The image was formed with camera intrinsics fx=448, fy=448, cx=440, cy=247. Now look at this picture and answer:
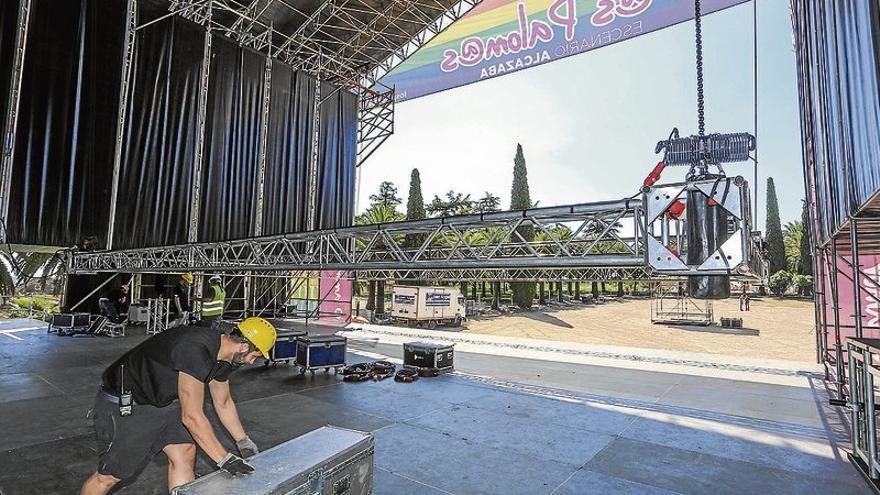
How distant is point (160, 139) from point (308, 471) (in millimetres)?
15336

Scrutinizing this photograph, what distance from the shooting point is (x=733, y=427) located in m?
6.34

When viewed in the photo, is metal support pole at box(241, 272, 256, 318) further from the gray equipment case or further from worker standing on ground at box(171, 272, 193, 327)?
the gray equipment case

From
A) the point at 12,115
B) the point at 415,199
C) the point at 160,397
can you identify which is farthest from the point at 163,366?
the point at 415,199

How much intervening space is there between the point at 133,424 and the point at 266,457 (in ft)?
3.25

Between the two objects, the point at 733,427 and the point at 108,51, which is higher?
the point at 108,51

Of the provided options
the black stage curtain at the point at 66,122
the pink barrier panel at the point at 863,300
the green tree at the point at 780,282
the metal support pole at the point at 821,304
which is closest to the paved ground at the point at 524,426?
the metal support pole at the point at 821,304

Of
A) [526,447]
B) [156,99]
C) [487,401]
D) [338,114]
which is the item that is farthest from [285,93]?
[526,447]

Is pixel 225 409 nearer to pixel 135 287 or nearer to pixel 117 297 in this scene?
pixel 117 297

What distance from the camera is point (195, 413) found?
2822mm

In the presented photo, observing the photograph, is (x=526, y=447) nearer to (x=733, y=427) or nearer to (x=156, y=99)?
(x=733, y=427)

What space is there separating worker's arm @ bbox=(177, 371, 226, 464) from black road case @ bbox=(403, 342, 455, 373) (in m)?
6.91

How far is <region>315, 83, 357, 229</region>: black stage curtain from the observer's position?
19359 mm

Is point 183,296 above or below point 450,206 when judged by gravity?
below

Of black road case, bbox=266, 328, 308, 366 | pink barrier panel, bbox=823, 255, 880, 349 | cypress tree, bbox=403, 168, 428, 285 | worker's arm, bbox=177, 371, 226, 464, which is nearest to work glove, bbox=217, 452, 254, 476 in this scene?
worker's arm, bbox=177, 371, 226, 464
